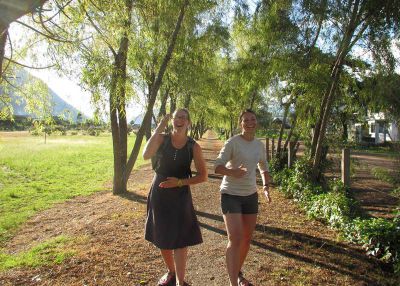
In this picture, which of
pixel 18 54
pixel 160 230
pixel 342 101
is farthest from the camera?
pixel 342 101

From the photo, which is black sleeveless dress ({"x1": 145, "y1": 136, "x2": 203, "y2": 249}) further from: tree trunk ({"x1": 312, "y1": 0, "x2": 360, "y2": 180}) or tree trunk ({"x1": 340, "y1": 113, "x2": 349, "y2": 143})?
tree trunk ({"x1": 340, "y1": 113, "x2": 349, "y2": 143})

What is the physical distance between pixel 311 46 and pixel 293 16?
0.91 meters

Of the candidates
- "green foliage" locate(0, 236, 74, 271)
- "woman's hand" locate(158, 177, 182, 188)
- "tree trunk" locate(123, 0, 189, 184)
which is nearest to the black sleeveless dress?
"woman's hand" locate(158, 177, 182, 188)

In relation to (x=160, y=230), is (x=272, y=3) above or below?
above

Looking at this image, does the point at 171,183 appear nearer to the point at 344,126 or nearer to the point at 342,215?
the point at 342,215

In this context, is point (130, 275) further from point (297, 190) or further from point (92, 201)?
point (92, 201)

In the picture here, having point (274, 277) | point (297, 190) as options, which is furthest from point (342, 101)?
point (274, 277)

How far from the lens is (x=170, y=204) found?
3916 millimetres

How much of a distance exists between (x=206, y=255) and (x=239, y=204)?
1852mm

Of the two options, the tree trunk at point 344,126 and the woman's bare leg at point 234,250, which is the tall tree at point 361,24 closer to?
the tree trunk at point 344,126

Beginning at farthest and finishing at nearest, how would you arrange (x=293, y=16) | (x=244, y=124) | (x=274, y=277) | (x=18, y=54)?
(x=293, y=16), (x=18, y=54), (x=274, y=277), (x=244, y=124)

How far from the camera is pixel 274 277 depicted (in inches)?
184

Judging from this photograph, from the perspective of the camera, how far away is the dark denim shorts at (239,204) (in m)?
4.01

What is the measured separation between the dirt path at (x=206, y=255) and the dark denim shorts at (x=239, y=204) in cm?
105
